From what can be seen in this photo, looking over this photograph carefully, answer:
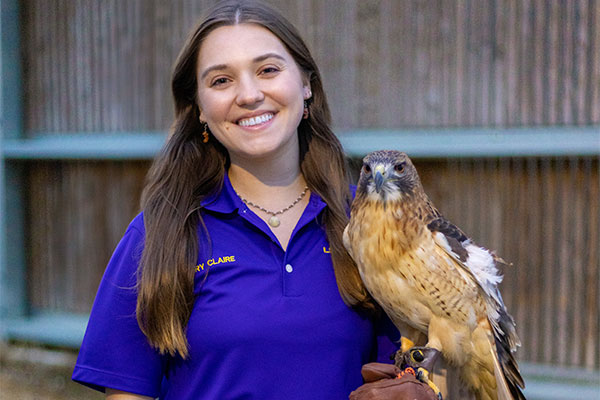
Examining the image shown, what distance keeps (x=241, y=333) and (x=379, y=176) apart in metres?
0.75

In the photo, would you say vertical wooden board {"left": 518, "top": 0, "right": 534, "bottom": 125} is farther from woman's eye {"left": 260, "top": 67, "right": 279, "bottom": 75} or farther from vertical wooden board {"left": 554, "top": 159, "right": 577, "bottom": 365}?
woman's eye {"left": 260, "top": 67, "right": 279, "bottom": 75}

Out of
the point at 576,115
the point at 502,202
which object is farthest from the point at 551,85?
the point at 502,202

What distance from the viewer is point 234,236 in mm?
2414

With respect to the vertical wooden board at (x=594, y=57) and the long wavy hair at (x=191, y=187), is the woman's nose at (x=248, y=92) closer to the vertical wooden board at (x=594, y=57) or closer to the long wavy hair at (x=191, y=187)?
the long wavy hair at (x=191, y=187)

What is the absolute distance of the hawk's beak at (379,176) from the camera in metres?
2.34

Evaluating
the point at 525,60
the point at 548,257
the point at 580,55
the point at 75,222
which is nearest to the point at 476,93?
the point at 525,60

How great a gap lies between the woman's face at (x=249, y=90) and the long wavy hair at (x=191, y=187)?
0.27 feet

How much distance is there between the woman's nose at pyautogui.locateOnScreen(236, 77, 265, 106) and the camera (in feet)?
7.47

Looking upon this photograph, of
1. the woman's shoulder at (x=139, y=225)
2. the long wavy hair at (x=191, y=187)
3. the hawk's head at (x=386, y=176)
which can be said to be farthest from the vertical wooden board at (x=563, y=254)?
the woman's shoulder at (x=139, y=225)

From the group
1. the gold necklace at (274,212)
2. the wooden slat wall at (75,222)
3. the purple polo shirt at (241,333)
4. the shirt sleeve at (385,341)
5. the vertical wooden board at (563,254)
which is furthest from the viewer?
the wooden slat wall at (75,222)

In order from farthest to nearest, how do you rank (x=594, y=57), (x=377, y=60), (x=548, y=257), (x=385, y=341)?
1. (x=377, y=60)
2. (x=548, y=257)
3. (x=594, y=57)
4. (x=385, y=341)

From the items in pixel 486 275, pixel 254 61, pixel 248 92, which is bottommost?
pixel 486 275

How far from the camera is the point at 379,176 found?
2338mm

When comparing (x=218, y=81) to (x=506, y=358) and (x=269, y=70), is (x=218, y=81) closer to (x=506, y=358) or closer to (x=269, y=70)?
(x=269, y=70)
